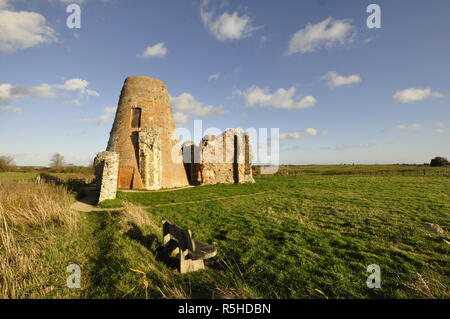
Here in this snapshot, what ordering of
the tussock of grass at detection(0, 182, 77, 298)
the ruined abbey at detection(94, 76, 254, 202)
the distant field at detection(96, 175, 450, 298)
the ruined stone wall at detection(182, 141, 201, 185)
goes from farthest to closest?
the ruined stone wall at detection(182, 141, 201, 185), the ruined abbey at detection(94, 76, 254, 202), the distant field at detection(96, 175, 450, 298), the tussock of grass at detection(0, 182, 77, 298)

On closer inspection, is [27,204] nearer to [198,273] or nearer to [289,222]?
[198,273]

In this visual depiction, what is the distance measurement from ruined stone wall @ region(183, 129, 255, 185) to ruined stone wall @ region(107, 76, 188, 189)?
4568 millimetres

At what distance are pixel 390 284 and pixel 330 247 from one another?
174 centimetres

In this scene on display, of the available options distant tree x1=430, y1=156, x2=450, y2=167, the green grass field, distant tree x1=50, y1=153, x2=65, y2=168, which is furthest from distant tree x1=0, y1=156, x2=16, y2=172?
distant tree x1=430, y1=156, x2=450, y2=167

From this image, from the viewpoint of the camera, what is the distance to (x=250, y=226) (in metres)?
7.71

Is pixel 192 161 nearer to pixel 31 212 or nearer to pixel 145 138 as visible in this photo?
pixel 145 138

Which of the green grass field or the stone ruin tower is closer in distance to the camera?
the green grass field

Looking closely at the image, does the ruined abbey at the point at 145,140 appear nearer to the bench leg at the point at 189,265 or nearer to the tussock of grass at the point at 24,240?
the tussock of grass at the point at 24,240

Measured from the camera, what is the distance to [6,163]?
36906mm

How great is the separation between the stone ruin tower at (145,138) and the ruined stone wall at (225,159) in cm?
459

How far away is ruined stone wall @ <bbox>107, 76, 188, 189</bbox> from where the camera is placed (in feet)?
57.2

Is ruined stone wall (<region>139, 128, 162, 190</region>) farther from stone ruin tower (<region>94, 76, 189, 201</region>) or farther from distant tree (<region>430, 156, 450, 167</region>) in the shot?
distant tree (<region>430, 156, 450, 167</region>)

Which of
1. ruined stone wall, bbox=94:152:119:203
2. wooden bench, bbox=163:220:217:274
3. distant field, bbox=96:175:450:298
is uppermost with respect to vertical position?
ruined stone wall, bbox=94:152:119:203
